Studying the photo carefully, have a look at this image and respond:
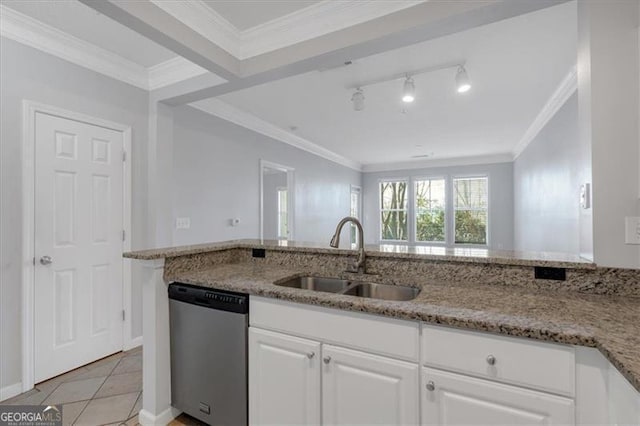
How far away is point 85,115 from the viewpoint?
2459 mm

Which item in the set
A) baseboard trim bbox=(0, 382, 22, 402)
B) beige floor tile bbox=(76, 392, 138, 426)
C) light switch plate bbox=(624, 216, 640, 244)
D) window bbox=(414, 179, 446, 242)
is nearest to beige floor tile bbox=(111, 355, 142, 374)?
beige floor tile bbox=(76, 392, 138, 426)

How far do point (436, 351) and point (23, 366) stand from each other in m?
2.74

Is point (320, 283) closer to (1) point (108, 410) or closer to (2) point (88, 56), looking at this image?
(1) point (108, 410)

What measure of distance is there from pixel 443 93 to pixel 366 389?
317 centimetres

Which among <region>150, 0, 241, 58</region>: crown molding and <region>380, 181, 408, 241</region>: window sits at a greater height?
<region>150, 0, 241, 58</region>: crown molding

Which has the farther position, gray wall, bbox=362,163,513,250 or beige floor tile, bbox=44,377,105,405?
gray wall, bbox=362,163,513,250

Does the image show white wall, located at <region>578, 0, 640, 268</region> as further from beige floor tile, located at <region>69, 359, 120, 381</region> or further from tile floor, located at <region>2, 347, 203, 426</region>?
beige floor tile, located at <region>69, 359, 120, 381</region>

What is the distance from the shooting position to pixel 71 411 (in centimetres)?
190

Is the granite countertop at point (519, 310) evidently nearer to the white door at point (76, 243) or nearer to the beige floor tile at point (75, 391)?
the beige floor tile at point (75, 391)

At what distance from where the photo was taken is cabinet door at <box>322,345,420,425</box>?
1.16 metres

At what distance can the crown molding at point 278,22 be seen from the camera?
183 cm

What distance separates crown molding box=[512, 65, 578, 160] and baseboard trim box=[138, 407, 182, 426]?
4.18 metres

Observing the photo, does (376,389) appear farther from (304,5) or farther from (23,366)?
(23,366)

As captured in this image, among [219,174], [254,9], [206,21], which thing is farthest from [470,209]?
[206,21]
